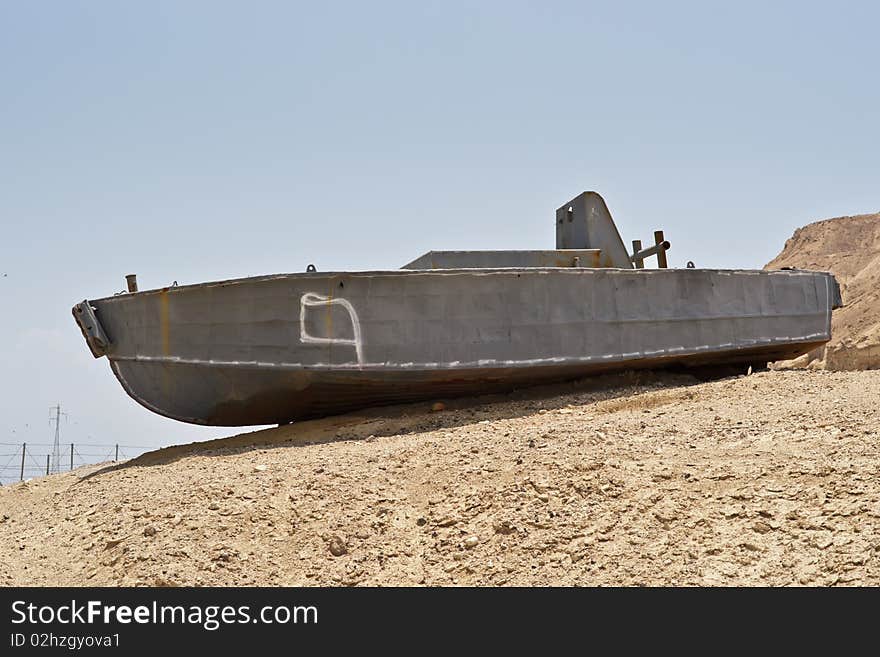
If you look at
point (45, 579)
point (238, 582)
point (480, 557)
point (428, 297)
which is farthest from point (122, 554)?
point (428, 297)

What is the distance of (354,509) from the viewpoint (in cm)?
600

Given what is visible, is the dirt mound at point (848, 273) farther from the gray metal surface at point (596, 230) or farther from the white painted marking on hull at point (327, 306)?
the white painted marking on hull at point (327, 306)

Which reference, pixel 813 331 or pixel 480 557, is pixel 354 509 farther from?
pixel 813 331

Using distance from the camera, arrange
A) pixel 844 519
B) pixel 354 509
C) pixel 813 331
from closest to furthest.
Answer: pixel 844 519 < pixel 354 509 < pixel 813 331

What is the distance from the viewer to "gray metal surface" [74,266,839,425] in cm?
861

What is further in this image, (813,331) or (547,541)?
(813,331)

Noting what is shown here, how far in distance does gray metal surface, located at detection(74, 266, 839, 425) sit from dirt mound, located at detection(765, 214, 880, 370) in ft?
33.1

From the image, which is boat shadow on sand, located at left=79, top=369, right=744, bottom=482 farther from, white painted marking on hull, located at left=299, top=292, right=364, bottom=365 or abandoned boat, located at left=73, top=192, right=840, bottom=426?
white painted marking on hull, located at left=299, top=292, right=364, bottom=365

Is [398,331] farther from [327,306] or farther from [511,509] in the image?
[511,509]

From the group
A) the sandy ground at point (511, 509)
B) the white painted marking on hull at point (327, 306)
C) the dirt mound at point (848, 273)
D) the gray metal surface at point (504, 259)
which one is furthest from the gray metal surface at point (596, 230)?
the dirt mound at point (848, 273)

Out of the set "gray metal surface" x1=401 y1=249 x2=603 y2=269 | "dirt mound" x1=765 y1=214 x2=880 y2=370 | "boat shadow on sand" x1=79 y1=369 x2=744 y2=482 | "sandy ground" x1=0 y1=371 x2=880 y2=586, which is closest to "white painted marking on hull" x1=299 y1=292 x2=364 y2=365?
"boat shadow on sand" x1=79 y1=369 x2=744 y2=482

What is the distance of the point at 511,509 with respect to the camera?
5609 millimetres

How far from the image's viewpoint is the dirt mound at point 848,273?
62.6 feet

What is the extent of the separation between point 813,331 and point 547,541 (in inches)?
298
